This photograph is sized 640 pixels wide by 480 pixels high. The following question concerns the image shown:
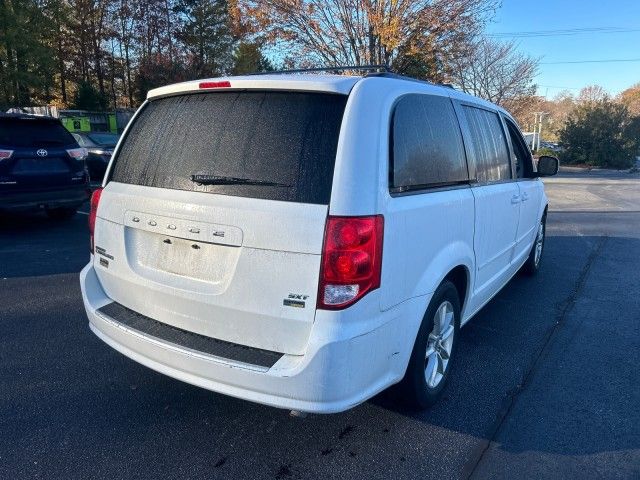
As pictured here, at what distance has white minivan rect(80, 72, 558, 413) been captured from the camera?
226cm

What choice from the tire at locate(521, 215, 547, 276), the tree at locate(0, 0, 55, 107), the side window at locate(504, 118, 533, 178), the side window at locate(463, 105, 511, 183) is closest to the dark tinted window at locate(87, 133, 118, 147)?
the tire at locate(521, 215, 547, 276)

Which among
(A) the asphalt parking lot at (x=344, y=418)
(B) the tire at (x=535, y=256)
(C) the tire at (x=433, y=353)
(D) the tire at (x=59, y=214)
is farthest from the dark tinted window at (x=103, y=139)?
(C) the tire at (x=433, y=353)

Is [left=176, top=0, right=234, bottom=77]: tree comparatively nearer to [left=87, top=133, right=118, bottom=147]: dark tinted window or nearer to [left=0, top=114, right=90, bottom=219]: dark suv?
[left=87, top=133, right=118, bottom=147]: dark tinted window

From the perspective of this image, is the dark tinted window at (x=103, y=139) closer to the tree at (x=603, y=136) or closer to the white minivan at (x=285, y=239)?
the white minivan at (x=285, y=239)

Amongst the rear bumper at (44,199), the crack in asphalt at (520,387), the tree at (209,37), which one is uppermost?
the tree at (209,37)

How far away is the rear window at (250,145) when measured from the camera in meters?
2.31

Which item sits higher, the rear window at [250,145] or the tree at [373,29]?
the tree at [373,29]

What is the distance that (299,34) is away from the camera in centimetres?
1747

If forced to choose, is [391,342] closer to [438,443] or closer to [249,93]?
[438,443]

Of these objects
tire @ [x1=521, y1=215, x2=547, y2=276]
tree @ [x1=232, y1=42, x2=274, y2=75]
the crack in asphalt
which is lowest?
the crack in asphalt

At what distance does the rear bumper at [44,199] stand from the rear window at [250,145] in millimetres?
5634

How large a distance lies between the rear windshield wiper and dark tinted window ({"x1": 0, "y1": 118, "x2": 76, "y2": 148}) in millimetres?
6183

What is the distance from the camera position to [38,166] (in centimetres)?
761

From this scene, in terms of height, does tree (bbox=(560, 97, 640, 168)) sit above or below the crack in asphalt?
above
